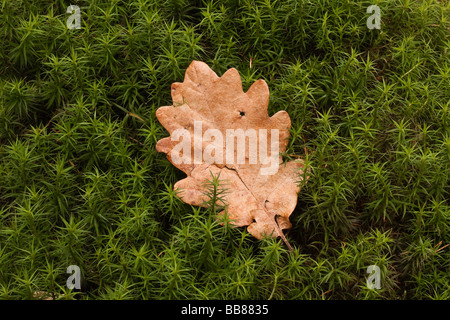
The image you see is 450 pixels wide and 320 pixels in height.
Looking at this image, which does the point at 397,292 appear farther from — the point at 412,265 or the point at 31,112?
the point at 31,112

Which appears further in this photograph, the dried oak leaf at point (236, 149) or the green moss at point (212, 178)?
the dried oak leaf at point (236, 149)

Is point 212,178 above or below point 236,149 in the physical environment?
below

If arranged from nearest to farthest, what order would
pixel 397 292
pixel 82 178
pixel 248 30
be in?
pixel 397 292
pixel 82 178
pixel 248 30

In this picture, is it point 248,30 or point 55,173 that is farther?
point 248,30

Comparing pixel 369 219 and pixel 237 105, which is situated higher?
pixel 237 105

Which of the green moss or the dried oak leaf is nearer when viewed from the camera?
the green moss

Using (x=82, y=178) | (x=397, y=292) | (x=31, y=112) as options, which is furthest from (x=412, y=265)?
(x=31, y=112)
